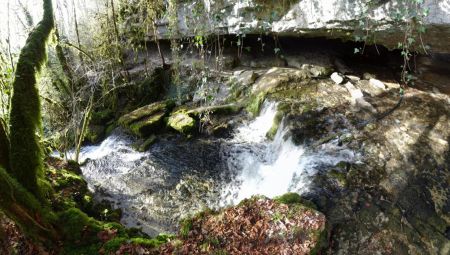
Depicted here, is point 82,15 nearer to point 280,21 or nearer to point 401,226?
point 280,21

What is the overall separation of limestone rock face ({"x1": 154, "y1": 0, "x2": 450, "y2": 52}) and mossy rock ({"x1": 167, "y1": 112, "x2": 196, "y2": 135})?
235 centimetres

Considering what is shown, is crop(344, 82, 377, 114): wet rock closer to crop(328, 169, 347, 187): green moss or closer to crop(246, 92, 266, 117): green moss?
crop(246, 92, 266, 117): green moss

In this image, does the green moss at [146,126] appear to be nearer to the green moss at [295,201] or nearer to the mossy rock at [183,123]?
the mossy rock at [183,123]

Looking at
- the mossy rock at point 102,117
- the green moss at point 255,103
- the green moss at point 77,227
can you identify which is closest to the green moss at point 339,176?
the green moss at point 255,103

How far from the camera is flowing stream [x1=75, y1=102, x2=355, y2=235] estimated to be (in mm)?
6113

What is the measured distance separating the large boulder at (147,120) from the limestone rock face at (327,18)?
8.65ft

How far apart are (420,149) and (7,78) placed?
6764 mm

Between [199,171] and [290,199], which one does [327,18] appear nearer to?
[290,199]

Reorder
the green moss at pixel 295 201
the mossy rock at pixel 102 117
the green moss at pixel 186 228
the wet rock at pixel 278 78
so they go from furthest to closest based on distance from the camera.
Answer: the mossy rock at pixel 102 117
the wet rock at pixel 278 78
the green moss at pixel 295 201
the green moss at pixel 186 228

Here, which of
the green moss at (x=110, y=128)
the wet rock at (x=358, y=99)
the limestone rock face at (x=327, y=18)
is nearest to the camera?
the limestone rock face at (x=327, y=18)

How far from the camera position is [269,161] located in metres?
7.16

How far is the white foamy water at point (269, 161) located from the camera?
19.3 feet

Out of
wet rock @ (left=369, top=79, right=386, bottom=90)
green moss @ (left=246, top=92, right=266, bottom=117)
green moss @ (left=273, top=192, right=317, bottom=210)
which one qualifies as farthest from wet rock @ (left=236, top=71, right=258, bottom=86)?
green moss @ (left=273, top=192, right=317, bottom=210)

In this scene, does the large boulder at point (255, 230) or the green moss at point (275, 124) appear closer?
the large boulder at point (255, 230)
